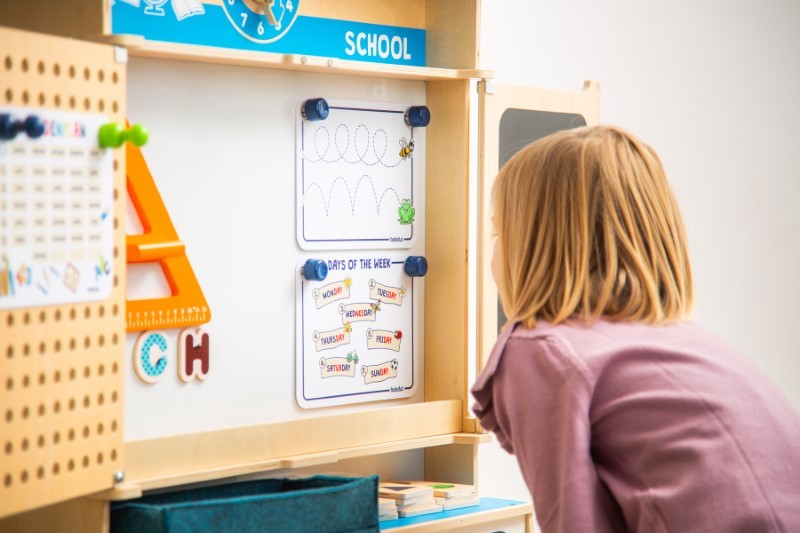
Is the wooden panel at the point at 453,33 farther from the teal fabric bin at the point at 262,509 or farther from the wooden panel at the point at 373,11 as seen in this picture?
the teal fabric bin at the point at 262,509

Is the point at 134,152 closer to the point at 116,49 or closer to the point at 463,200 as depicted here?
the point at 116,49

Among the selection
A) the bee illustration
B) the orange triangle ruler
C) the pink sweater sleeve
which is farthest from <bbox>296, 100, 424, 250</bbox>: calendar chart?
the pink sweater sleeve

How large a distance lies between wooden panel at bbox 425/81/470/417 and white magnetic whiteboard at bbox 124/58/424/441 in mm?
215

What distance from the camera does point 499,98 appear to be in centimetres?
201

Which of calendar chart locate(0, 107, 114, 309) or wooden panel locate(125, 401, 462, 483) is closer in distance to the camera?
calendar chart locate(0, 107, 114, 309)

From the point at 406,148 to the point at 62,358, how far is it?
0.86 meters

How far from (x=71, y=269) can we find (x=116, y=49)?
311mm

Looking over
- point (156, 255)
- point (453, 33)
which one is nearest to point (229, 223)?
point (156, 255)

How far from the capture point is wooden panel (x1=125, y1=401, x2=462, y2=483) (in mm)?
1537

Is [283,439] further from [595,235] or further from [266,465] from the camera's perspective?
[595,235]

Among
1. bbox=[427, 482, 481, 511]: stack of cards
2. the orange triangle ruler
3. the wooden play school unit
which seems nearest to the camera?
the wooden play school unit

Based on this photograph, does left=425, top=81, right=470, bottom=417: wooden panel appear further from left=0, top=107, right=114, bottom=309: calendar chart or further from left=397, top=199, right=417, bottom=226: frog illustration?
left=0, top=107, right=114, bottom=309: calendar chart

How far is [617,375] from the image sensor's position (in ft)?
4.08


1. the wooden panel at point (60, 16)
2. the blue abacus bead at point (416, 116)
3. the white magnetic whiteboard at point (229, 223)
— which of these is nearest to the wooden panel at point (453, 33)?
the blue abacus bead at point (416, 116)
